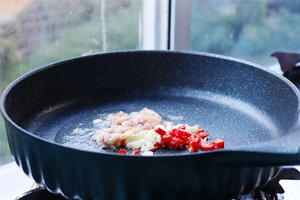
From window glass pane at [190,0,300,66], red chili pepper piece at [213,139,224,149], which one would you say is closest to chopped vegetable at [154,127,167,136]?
red chili pepper piece at [213,139,224,149]

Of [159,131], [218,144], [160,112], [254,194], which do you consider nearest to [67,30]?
[160,112]

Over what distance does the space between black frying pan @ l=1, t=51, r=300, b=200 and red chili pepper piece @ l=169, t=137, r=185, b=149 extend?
2 centimetres

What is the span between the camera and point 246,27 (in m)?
1.76

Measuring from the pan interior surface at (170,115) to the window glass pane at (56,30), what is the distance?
0.73ft

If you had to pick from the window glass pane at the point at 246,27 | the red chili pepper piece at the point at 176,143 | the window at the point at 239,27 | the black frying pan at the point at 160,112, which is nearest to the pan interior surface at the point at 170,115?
the black frying pan at the point at 160,112

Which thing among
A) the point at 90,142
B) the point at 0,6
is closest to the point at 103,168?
the point at 90,142

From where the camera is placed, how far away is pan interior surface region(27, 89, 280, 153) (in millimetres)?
936

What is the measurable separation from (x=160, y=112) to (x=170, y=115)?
0.10 ft

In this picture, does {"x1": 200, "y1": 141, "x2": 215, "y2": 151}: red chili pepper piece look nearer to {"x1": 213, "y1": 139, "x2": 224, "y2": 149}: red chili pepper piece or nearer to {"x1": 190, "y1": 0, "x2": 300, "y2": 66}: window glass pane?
{"x1": 213, "y1": 139, "x2": 224, "y2": 149}: red chili pepper piece

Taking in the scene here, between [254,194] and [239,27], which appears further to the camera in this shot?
[239,27]

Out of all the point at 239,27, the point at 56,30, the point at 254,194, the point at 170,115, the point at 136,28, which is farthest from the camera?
the point at 239,27

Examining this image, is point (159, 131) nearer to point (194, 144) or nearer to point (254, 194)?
point (194, 144)

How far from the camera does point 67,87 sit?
1087 millimetres

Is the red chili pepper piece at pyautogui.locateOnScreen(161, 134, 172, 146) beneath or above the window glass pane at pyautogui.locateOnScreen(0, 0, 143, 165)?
beneath
